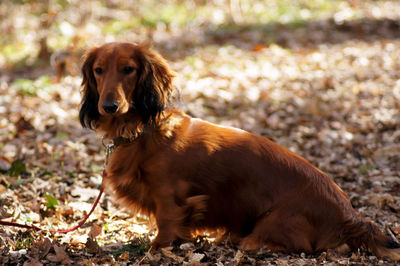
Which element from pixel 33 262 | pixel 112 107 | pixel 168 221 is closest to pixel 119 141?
pixel 112 107

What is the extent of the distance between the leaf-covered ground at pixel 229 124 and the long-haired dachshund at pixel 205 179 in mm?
156

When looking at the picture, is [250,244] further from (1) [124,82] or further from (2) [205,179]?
(1) [124,82]

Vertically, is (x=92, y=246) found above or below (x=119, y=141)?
below

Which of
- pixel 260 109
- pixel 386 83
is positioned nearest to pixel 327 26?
pixel 386 83

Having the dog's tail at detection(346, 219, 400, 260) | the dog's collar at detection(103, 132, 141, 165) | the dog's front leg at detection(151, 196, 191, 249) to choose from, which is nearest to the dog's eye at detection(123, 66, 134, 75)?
the dog's collar at detection(103, 132, 141, 165)

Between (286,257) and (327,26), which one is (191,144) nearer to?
(286,257)

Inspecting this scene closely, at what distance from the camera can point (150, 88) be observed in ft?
11.6

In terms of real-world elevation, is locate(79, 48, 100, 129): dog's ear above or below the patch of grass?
above

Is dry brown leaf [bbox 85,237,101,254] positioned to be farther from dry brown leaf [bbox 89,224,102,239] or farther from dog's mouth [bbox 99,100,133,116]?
dog's mouth [bbox 99,100,133,116]

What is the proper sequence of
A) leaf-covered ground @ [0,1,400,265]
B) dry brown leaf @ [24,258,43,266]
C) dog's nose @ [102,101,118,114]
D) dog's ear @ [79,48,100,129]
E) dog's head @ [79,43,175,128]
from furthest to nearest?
dog's ear @ [79,48,100,129] → leaf-covered ground @ [0,1,400,265] → dog's head @ [79,43,175,128] → dog's nose @ [102,101,118,114] → dry brown leaf @ [24,258,43,266]

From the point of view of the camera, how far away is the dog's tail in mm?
3246

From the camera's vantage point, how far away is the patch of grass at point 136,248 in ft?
11.2

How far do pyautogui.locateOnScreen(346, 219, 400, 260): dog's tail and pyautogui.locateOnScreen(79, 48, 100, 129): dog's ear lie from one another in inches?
82.4

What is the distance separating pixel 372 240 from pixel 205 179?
1247 mm
